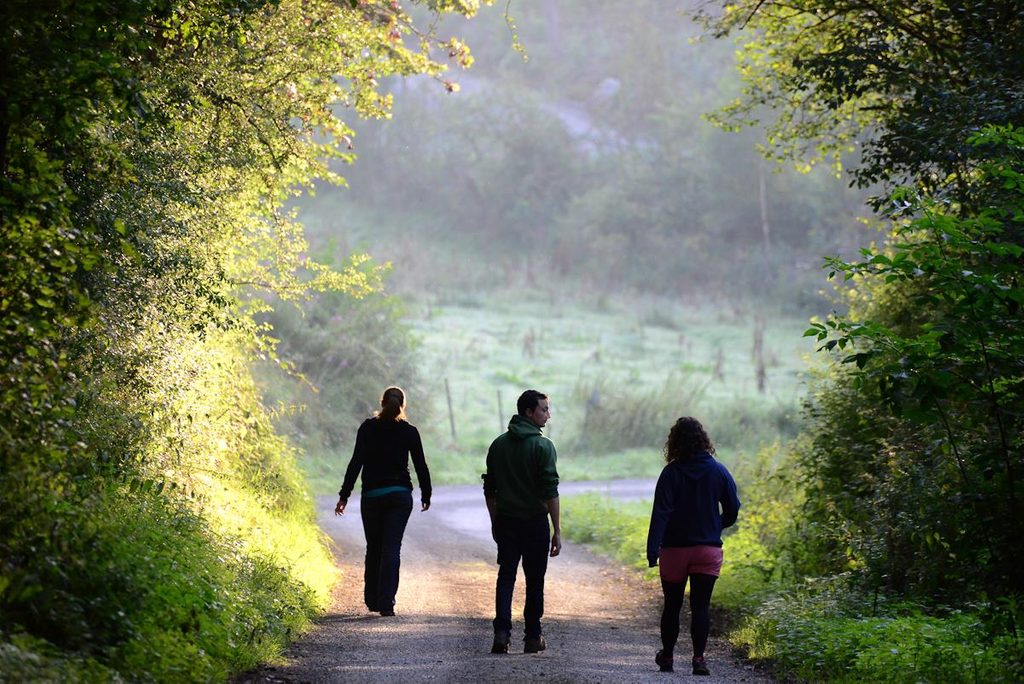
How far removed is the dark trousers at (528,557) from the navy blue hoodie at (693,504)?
36.7 inches

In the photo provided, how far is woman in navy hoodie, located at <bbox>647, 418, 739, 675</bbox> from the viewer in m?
9.25

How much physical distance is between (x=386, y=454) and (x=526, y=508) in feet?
7.87

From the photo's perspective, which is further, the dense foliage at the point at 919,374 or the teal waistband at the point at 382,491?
the teal waistband at the point at 382,491

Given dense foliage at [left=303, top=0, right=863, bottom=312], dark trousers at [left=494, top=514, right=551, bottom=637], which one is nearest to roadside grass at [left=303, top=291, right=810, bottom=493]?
dense foliage at [left=303, top=0, right=863, bottom=312]

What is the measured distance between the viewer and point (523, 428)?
31.7 feet

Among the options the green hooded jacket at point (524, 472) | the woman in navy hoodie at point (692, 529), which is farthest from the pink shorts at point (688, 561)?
the green hooded jacket at point (524, 472)

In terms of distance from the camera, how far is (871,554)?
37.7 feet

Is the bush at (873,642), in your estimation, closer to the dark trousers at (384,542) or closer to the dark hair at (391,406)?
the dark trousers at (384,542)

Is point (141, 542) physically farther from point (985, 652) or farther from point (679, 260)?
point (679, 260)

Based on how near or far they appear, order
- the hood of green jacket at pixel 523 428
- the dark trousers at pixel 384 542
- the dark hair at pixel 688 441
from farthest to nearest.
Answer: the dark trousers at pixel 384 542 → the hood of green jacket at pixel 523 428 → the dark hair at pixel 688 441

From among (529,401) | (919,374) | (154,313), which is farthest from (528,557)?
(154,313)

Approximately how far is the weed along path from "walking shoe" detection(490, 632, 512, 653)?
90mm

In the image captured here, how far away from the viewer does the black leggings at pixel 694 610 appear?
9258mm

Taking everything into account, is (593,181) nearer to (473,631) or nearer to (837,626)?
(473,631)
